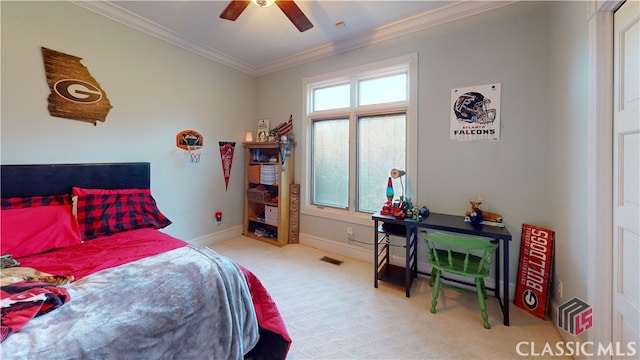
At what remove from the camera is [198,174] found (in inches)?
133

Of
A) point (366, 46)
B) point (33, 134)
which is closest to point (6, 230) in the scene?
point (33, 134)

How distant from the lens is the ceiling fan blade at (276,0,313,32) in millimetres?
1904

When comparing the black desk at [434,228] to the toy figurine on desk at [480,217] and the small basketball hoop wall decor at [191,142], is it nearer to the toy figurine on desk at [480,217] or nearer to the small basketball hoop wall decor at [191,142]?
the toy figurine on desk at [480,217]

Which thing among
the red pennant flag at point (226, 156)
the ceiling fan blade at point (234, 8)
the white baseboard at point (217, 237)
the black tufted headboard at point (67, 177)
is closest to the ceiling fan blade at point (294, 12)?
the ceiling fan blade at point (234, 8)

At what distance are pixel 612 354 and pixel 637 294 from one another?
1.34 ft

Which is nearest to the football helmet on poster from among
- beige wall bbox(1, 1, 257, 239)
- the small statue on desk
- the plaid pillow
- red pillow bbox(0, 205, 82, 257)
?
the small statue on desk

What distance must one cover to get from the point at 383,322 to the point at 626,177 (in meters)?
1.70

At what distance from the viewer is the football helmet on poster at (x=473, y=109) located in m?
2.32

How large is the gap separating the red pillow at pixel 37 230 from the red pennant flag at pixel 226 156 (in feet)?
6.12

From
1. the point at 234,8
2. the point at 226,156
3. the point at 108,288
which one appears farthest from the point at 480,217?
the point at 226,156

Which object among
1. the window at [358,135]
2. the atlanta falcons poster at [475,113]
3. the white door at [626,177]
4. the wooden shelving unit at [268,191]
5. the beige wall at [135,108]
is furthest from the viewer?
the wooden shelving unit at [268,191]

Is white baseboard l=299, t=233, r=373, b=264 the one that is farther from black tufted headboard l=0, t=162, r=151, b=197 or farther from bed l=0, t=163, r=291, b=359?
black tufted headboard l=0, t=162, r=151, b=197

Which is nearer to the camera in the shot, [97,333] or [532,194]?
[97,333]

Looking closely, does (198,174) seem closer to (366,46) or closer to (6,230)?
(6,230)
